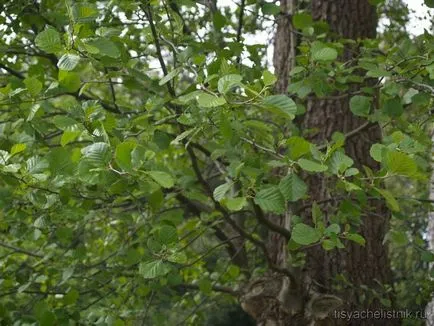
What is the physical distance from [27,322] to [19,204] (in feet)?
1.81

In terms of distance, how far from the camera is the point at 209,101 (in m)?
1.58

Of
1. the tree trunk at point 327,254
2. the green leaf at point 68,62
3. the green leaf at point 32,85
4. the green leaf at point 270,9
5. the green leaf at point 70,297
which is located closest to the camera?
the green leaf at point 68,62

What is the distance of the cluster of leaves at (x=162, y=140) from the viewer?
1748 millimetres

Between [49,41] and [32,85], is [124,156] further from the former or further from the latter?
[32,85]

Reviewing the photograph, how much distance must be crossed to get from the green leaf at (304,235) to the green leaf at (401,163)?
1.11 ft

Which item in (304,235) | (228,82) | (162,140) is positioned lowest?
(304,235)

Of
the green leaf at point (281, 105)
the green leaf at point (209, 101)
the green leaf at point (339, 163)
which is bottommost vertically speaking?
the green leaf at point (339, 163)

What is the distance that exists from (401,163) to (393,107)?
0.93m

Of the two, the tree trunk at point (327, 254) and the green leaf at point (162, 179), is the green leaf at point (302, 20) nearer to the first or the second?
the tree trunk at point (327, 254)

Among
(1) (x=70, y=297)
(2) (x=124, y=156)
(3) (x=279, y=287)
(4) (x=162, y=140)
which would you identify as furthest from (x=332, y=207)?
(2) (x=124, y=156)

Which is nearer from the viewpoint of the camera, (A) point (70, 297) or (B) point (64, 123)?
(B) point (64, 123)

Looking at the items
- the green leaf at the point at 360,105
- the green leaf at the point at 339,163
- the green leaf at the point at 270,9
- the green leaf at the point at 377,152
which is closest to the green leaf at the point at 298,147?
the green leaf at the point at 339,163

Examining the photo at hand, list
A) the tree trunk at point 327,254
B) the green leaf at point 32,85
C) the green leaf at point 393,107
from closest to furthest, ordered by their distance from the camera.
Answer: the green leaf at point 32,85, the green leaf at point 393,107, the tree trunk at point 327,254

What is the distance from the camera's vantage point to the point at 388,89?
2438 millimetres
